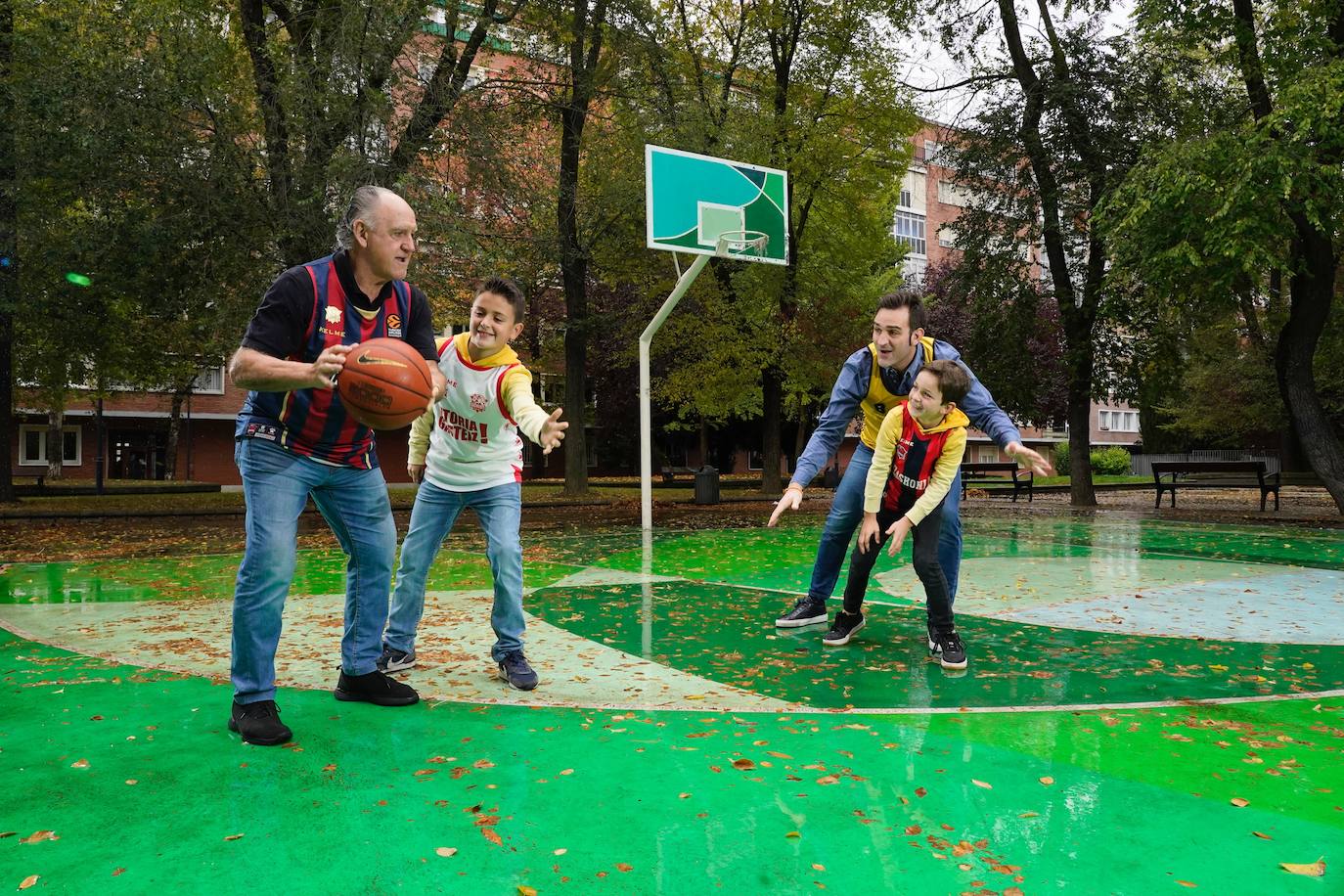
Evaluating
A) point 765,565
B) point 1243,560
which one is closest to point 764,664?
point 765,565

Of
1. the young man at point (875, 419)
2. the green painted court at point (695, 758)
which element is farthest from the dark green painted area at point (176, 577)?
the young man at point (875, 419)

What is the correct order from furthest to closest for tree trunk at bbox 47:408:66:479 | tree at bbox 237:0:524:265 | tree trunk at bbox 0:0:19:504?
tree trunk at bbox 47:408:66:479
tree trunk at bbox 0:0:19:504
tree at bbox 237:0:524:265

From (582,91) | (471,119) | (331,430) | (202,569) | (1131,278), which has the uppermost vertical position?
(582,91)

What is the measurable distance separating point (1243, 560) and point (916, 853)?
10.3 metres

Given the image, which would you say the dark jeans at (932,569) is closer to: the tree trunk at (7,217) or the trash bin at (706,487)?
the tree trunk at (7,217)

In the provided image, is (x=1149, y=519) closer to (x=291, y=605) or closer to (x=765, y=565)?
(x=765, y=565)

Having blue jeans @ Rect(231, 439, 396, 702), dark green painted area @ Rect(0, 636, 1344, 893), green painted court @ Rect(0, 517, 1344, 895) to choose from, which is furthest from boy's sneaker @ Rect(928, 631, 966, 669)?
blue jeans @ Rect(231, 439, 396, 702)

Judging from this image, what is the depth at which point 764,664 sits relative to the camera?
18.4ft

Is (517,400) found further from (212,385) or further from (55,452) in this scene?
(212,385)

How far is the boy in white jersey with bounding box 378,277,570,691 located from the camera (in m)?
4.98

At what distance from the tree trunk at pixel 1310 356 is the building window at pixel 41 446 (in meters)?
44.8

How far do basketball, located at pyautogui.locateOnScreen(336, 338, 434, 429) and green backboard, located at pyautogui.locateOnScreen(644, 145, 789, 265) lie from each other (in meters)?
11.1

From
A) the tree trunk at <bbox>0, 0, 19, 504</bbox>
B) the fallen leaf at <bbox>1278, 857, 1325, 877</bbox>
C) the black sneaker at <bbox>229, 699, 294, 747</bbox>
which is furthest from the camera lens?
the tree trunk at <bbox>0, 0, 19, 504</bbox>

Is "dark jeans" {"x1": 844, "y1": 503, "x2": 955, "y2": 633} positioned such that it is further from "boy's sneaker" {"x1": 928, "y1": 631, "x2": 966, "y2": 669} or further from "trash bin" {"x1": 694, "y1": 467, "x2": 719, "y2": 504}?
"trash bin" {"x1": 694, "y1": 467, "x2": 719, "y2": 504}
